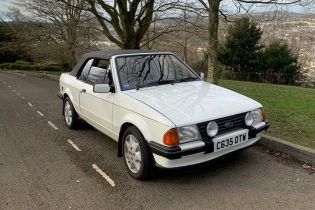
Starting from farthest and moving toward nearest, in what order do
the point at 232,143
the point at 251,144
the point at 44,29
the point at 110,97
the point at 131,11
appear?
the point at 44,29 < the point at 131,11 < the point at 110,97 < the point at 251,144 < the point at 232,143

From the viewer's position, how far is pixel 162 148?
4.09 m

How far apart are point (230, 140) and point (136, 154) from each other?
122 centimetres

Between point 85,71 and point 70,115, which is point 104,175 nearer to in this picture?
point 85,71

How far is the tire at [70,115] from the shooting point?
23.1 feet

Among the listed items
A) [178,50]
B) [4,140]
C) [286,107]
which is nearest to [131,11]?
[286,107]

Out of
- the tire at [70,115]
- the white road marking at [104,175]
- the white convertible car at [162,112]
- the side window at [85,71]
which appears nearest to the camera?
the white convertible car at [162,112]

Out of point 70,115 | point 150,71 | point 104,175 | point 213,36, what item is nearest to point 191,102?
point 150,71

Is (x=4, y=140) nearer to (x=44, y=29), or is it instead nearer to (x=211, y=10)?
(x=211, y=10)

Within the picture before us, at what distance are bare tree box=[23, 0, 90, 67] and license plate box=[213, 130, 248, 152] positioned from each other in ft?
61.0

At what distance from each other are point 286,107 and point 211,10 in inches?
116

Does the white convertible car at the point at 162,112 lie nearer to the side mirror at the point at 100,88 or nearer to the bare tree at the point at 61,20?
the side mirror at the point at 100,88

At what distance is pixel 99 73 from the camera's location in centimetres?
596

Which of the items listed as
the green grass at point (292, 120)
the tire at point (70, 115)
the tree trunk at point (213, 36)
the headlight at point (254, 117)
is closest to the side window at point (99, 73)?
the tire at point (70, 115)

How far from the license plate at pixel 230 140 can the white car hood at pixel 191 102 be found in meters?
0.26
